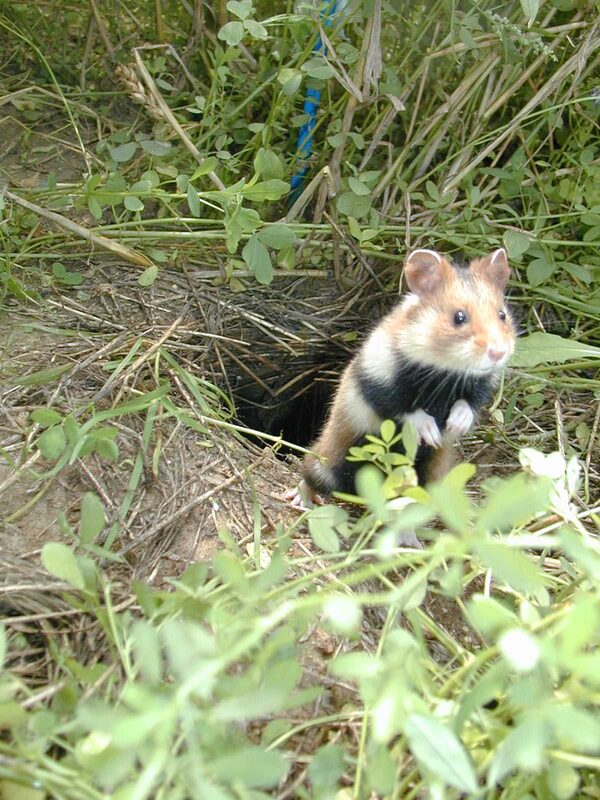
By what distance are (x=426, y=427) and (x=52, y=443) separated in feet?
3.60

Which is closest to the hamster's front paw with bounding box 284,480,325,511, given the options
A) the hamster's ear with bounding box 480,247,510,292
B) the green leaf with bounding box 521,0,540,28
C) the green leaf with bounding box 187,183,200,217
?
the hamster's ear with bounding box 480,247,510,292

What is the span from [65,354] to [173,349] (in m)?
0.40

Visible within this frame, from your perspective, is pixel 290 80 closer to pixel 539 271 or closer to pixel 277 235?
pixel 277 235

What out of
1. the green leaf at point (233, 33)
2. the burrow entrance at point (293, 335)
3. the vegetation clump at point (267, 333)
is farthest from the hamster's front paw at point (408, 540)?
the green leaf at point (233, 33)

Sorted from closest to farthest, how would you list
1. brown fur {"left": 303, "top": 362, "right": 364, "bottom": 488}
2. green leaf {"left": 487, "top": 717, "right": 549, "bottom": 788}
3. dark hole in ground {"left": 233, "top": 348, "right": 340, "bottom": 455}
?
green leaf {"left": 487, "top": 717, "right": 549, "bottom": 788} → brown fur {"left": 303, "top": 362, "right": 364, "bottom": 488} → dark hole in ground {"left": 233, "top": 348, "right": 340, "bottom": 455}

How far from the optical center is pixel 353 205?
9.67ft

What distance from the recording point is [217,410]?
2756 mm

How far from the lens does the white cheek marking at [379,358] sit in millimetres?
2361

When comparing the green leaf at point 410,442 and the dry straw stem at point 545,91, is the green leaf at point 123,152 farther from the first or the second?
the green leaf at point 410,442

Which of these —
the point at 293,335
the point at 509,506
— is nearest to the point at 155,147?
the point at 293,335

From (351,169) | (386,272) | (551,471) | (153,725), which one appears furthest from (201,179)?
(153,725)

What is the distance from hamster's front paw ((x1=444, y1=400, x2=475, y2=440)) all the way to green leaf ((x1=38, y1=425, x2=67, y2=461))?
1152 mm

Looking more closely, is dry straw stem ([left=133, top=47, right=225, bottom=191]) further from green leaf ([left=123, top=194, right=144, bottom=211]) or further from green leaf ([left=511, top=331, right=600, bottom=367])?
green leaf ([left=511, top=331, right=600, bottom=367])

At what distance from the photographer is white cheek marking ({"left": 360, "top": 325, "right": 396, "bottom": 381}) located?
2.36m
